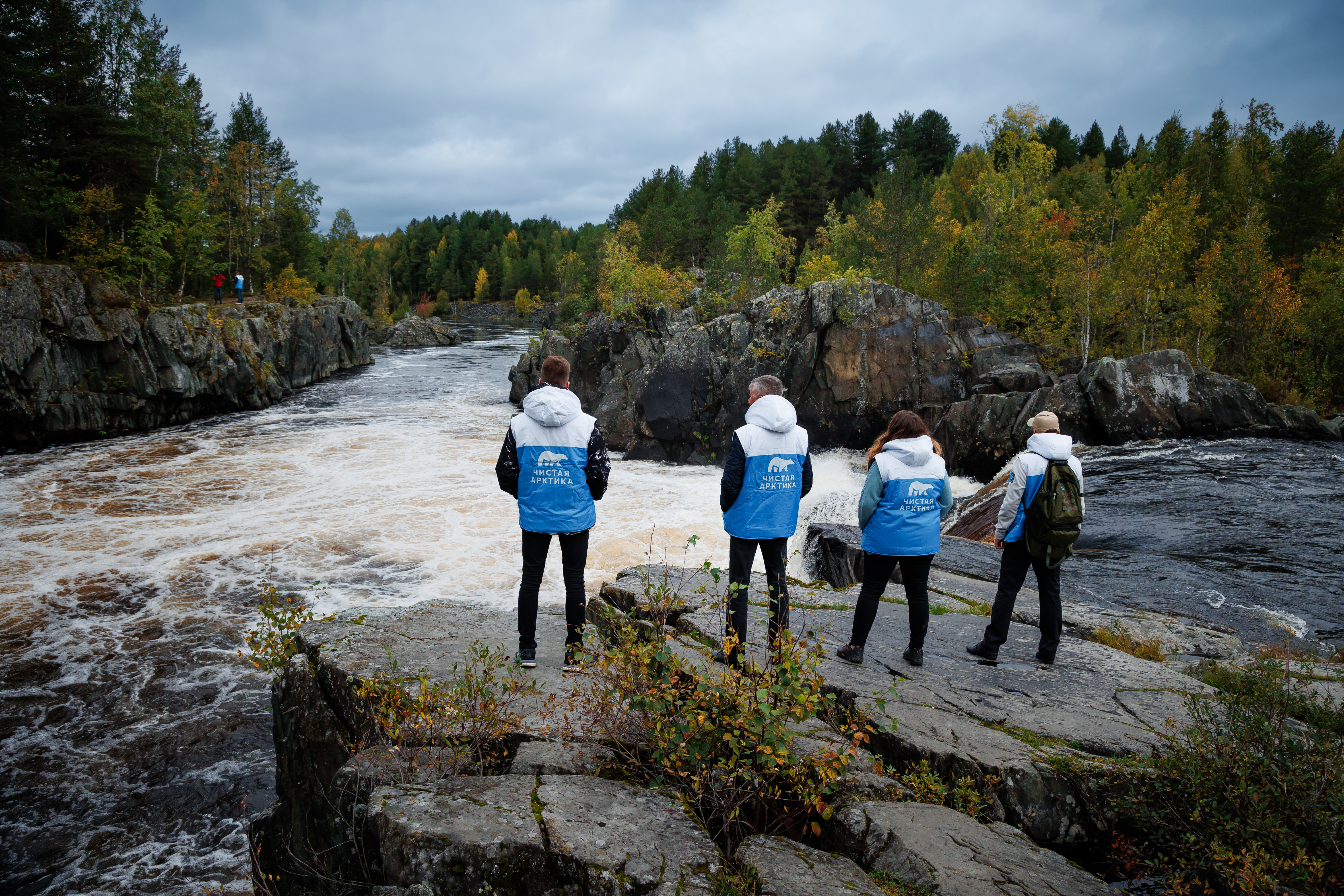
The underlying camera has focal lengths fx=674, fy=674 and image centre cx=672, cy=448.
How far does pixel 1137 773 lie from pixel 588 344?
104ft

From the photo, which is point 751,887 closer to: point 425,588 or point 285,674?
point 285,674

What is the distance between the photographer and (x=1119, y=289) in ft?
96.5

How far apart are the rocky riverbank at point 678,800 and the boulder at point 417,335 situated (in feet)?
239

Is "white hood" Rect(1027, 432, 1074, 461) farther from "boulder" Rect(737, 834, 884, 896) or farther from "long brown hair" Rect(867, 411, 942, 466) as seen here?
"boulder" Rect(737, 834, 884, 896)

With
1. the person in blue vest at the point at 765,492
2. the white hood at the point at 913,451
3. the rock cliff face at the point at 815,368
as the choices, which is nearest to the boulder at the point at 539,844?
the person in blue vest at the point at 765,492

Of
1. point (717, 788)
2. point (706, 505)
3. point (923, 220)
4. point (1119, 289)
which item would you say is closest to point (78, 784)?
point (717, 788)

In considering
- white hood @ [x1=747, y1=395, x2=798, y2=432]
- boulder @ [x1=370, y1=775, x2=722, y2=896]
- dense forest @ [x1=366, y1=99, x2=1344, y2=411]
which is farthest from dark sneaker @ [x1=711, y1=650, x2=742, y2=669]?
dense forest @ [x1=366, y1=99, x2=1344, y2=411]

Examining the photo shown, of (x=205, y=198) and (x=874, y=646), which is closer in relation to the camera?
(x=874, y=646)

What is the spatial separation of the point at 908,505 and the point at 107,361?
31.3 meters

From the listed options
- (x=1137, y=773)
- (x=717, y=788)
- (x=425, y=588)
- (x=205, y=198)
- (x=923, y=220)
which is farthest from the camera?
(x=205, y=198)

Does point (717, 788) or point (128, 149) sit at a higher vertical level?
point (128, 149)

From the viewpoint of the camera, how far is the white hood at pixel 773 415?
538 cm

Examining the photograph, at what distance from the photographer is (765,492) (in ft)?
17.8

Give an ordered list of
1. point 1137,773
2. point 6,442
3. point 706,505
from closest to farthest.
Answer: point 1137,773 → point 706,505 → point 6,442
